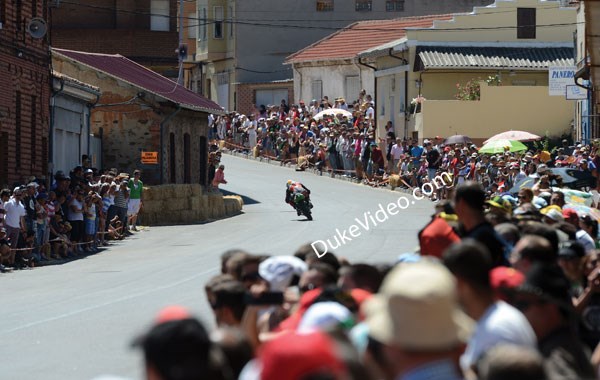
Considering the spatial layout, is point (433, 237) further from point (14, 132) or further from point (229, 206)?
point (229, 206)

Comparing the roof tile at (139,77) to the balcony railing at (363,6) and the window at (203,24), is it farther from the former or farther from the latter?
the window at (203,24)

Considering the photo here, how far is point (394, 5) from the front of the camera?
80.5m

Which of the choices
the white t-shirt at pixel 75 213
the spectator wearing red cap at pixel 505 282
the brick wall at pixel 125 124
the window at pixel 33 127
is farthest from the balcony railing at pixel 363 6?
the spectator wearing red cap at pixel 505 282

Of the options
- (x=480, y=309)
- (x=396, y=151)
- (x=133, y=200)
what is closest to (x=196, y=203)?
(x=133, y=200)

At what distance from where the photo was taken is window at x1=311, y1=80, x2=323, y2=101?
7281 cm

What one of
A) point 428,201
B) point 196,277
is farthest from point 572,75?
point 196,277

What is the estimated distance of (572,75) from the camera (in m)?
40.3

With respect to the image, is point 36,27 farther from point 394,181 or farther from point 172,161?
point 394,181

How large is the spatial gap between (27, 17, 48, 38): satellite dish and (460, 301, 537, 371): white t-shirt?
3137cm

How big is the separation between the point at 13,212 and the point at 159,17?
1644 inches

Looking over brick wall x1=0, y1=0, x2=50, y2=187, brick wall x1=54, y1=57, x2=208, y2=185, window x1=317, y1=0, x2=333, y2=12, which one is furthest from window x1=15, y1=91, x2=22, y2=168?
window x1=317, y1=0, x2=333, y2=12

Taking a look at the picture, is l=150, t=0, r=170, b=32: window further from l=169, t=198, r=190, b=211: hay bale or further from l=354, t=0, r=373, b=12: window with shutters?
l=169, t=198, r=190, b=211: hay bale

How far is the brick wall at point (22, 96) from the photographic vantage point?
34.8 metres
